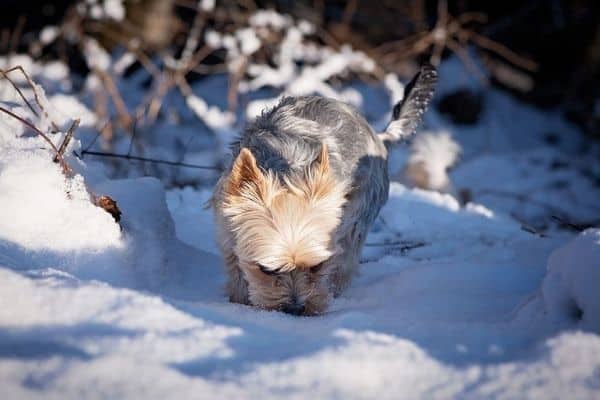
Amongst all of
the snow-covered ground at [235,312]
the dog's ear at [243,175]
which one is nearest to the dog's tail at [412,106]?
the snow-covered ground at [235,312]

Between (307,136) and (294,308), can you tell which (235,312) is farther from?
(307,136)

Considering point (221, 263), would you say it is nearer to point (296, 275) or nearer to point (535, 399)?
point (296, 275)

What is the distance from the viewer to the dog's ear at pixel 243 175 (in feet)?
9.63

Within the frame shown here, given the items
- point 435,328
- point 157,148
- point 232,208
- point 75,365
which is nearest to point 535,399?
point 435,328

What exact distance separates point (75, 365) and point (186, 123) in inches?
332

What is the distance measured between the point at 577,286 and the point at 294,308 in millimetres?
1358

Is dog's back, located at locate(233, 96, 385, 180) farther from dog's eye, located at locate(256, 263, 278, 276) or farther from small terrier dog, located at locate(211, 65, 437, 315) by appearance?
dog's eye, located at locate(256, 263, 278, 276)

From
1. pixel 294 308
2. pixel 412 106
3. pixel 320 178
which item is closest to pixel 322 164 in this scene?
pixel 320 178

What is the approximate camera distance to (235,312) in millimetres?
2408

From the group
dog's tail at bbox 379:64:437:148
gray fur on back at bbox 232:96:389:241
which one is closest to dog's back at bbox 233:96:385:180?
gray fur on back at bbox 232:96:389:241

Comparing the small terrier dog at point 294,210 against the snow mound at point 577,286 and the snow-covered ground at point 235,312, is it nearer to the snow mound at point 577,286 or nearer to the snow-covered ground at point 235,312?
the snow-covered ground at point 235,312

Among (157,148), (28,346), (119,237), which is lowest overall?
(28,346)

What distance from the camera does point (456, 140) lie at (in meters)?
9.96

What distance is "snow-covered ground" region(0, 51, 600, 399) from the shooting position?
68.9 inches
